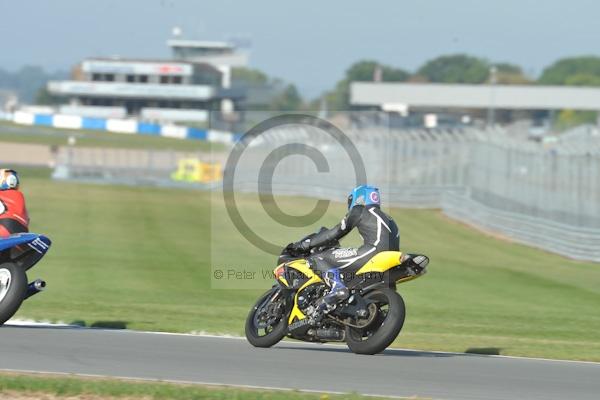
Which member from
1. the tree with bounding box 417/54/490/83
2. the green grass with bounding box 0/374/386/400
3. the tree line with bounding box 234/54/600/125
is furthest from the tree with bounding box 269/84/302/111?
the green grass with bounding box 0/374/386/400

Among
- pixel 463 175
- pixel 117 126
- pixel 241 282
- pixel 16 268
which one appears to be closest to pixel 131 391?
pixel 16 268

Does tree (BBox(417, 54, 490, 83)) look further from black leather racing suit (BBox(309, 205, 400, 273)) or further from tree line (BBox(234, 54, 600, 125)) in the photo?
black leather racing suit (BBox(309, 205, 400, 273))

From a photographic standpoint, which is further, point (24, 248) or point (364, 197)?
point (24, 248)

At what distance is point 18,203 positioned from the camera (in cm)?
1355

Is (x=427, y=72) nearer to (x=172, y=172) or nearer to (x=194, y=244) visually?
(x=172, y=172)

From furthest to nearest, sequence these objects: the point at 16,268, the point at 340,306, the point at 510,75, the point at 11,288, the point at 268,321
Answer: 1. the point at 510,75
2. the point at 16,268
3. the point at 11,288
4. the point at 268,321
5. the point at 340,306

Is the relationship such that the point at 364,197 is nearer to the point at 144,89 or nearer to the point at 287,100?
the point at 144,89

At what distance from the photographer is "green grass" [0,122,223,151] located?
83.0 m

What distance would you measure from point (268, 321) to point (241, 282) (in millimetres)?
14535

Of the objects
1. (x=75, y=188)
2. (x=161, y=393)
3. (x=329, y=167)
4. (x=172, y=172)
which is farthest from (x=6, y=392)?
(x=172, y=172)

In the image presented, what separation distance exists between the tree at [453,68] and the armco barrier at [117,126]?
83721 mm

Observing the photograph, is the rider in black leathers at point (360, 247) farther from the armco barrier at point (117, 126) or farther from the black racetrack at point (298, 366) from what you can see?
the armco barrier at point (117, 126)

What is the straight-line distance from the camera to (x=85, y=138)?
275 ft

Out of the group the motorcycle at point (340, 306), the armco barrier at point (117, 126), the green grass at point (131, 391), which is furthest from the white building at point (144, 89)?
the green grass at point (131, 391)
